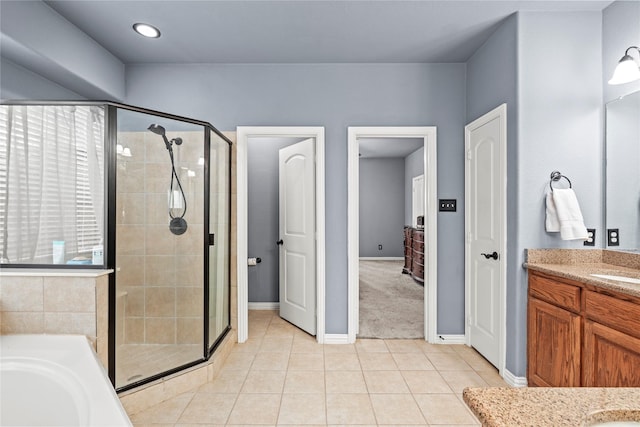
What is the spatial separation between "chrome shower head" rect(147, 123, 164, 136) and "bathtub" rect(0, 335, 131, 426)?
151 cm

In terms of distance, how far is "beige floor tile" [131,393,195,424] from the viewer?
190 centimetres

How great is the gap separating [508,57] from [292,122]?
1.76 meters

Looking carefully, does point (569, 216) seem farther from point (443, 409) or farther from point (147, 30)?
point (147, 30)

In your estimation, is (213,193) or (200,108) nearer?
(213,193)

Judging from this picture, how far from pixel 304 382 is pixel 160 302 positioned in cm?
130

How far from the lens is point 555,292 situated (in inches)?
75.2

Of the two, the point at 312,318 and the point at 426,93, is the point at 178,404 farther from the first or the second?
the point at 426,93

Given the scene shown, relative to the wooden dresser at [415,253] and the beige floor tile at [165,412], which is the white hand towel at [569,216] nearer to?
the beige floor tile at [165,412]

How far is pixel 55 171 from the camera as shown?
1957 millimetres

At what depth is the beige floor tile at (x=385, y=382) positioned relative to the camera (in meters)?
2.21

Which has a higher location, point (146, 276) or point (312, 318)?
point (146, 276)

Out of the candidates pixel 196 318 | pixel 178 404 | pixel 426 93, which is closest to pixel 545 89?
pixel 426 93

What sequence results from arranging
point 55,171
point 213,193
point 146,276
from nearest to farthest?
1. point 55,171
2. point 146,276
3. point 213,193

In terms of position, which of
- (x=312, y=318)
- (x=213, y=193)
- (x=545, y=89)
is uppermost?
(x=545, y=89)
